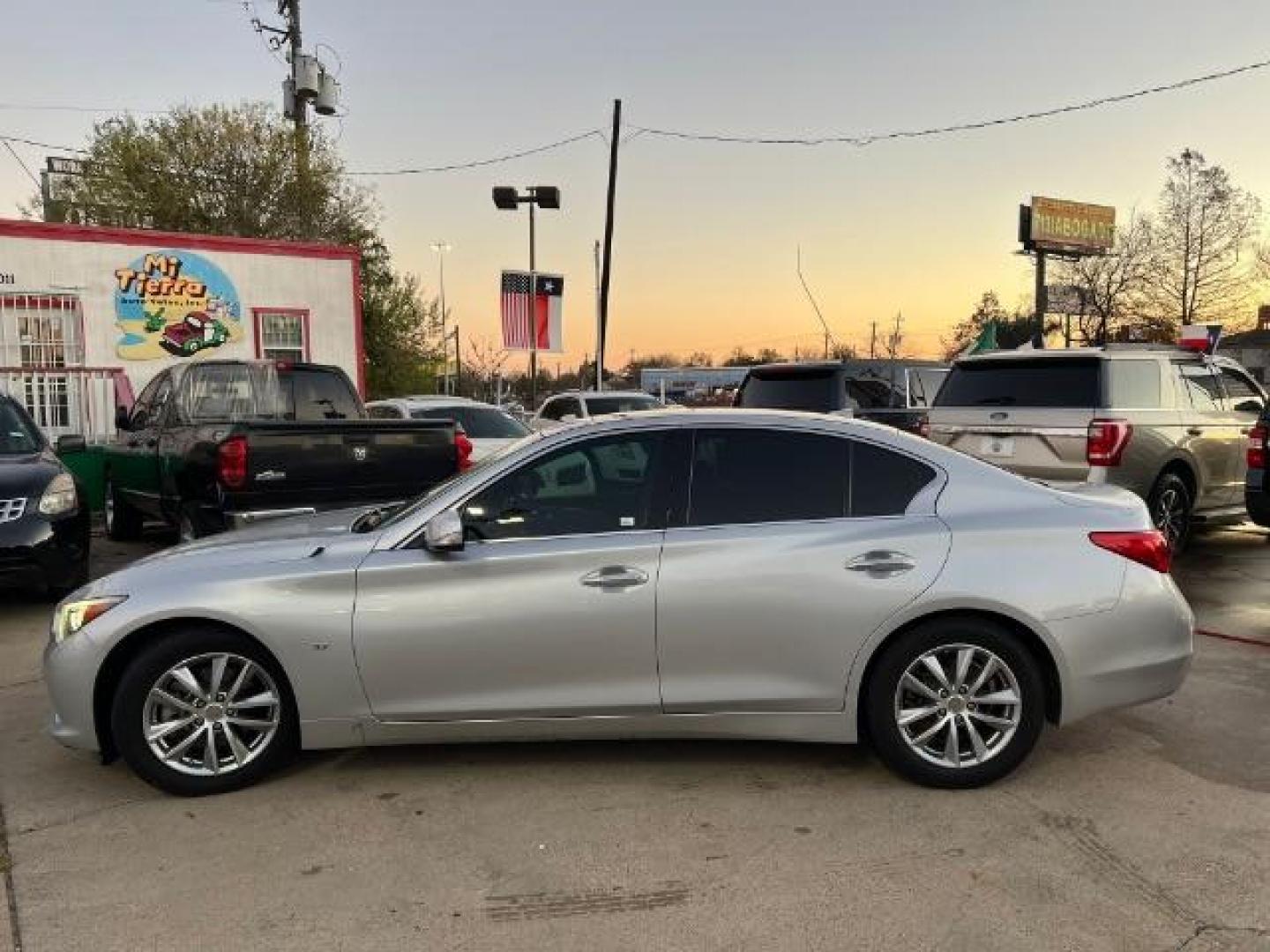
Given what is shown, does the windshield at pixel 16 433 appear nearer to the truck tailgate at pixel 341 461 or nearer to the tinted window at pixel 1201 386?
the truck tailgate at pixel 341 461

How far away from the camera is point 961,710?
3.99 m

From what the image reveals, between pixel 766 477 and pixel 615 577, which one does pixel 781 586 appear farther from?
pixel 615 577

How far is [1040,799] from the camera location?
13.0 ft

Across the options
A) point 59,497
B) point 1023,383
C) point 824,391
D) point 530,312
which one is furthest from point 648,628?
point 530,312

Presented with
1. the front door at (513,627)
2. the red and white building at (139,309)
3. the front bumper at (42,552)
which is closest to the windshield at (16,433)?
the front bumper at (42,552)

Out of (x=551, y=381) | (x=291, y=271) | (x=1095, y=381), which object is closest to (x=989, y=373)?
(x=1095, y=381)

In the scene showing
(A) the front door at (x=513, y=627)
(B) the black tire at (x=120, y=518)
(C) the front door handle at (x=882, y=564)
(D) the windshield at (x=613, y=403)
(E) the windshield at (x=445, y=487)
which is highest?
(D) the windshield at (x=613, y=403)

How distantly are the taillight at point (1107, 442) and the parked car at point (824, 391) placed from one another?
2894 millimetres

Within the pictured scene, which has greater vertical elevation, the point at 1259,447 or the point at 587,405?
the point at 587,405

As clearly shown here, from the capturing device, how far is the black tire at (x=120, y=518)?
33.7ft

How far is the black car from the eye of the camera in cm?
675

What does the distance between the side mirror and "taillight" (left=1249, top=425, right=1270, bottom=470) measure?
6.47m

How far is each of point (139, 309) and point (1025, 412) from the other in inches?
488

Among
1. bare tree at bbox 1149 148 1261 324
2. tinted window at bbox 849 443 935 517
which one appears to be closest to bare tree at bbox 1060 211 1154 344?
bare tree at bbox 1149 148 1261 324
